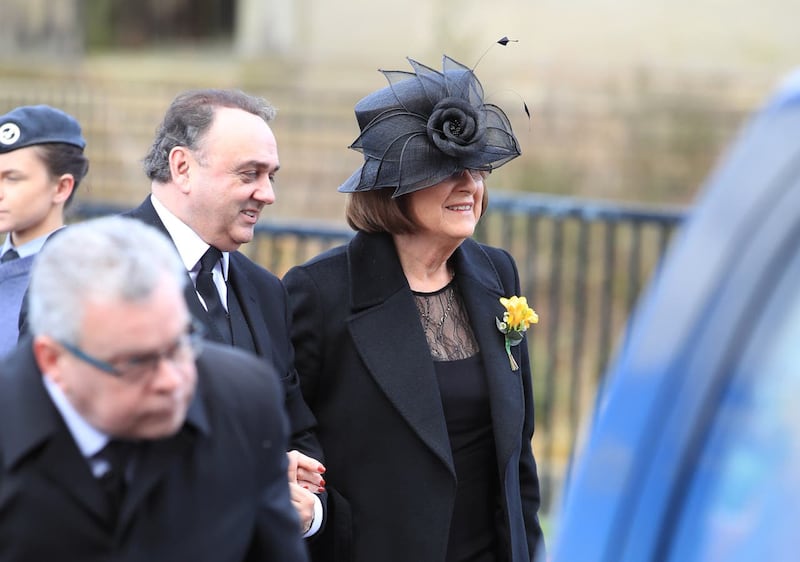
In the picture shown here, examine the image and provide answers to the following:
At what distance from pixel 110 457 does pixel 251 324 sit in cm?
119

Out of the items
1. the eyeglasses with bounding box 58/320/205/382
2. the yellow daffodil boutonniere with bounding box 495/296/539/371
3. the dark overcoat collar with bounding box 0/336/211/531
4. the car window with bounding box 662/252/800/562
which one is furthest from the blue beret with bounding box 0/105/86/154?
the car window with bounding box 662/252/800/562

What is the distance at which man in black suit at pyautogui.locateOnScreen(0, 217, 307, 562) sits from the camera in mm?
2090

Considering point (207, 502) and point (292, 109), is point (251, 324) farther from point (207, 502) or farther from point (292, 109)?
point (292, 109)

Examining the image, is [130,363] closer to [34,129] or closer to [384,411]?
[384,411]

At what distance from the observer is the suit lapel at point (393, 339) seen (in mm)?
3533

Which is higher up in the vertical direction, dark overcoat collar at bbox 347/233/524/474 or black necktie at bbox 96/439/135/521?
black necktie at bbox 96/439/135/521

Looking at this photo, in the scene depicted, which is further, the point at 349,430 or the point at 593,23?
the point at 593,23

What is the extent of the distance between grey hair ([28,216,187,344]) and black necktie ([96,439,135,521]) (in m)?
0.23

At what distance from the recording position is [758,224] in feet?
5.51

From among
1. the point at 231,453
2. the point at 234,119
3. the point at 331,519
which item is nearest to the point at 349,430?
the point at 331,519

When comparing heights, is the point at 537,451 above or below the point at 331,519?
below

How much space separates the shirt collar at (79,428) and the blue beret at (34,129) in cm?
193

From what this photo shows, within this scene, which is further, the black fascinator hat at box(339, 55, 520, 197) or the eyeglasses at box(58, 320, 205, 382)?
the black fascinator hat at box(339, 55, 520, 197)

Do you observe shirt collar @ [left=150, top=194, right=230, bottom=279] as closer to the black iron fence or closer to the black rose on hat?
the black rose on hat
